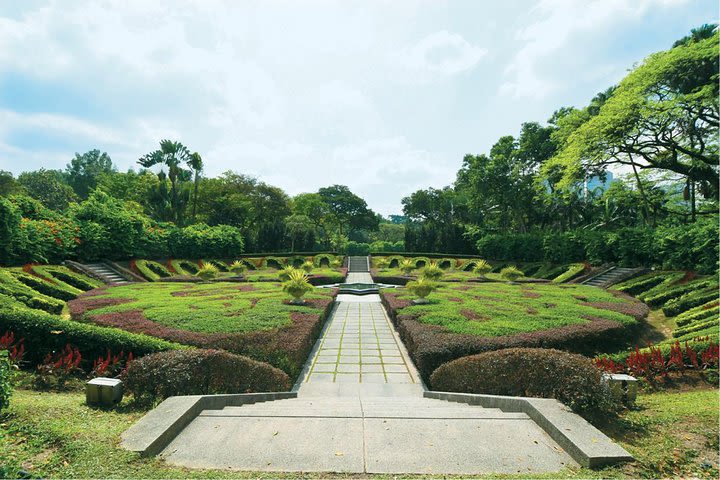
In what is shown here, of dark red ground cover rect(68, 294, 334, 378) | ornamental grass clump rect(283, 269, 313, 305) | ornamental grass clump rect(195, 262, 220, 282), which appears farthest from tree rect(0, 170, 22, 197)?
ornamental grass clump rect(283, 269, 313, 305)

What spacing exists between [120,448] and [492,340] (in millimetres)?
6677

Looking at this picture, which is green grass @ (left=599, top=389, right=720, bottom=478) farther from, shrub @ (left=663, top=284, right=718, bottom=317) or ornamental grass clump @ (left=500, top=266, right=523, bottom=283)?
ornamental grass clump @ (left=500, top=266, right=523, bottom=283)

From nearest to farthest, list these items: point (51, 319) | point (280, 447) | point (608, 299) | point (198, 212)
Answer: point (280, 447)
point (51, 319)
point (608, 299)
point (198, 212)

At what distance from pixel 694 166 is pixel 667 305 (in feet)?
44.0

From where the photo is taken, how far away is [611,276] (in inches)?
792

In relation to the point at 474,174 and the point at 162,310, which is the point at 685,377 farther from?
the point at 474,174

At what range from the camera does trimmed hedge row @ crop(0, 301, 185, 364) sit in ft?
21.9

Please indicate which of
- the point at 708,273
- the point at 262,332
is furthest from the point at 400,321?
the point at 708,273

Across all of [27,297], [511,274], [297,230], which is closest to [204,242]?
[297,230]

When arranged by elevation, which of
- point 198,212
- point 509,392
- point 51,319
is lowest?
point 509,392

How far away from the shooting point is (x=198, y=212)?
44812 millimetres

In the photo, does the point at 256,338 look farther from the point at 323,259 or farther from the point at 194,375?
the point at 323,259

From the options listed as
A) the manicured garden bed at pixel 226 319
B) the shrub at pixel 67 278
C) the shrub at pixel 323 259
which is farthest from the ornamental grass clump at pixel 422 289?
the shrub at pixel 323 259

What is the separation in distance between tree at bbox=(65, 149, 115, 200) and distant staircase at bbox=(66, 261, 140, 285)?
52.5 m
